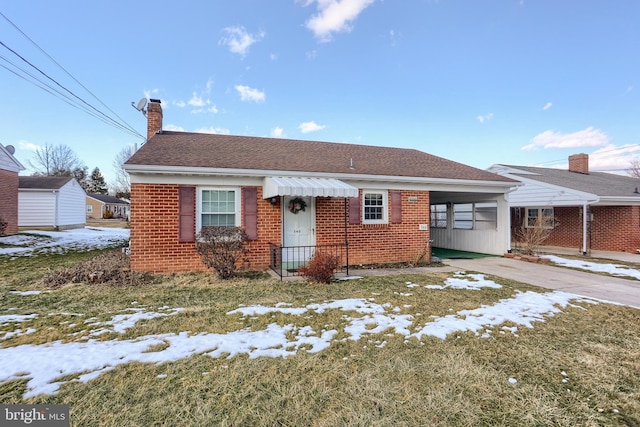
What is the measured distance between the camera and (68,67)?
484 inches

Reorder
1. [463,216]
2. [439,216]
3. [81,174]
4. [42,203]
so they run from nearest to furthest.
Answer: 1. [463,216]
2. [439,216]
3. [42,203]
4. [81,174]

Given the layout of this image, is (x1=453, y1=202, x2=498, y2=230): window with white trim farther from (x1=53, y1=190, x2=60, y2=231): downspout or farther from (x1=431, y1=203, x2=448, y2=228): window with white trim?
(x1=53, y1=190, x2=60, y2=231): downspout

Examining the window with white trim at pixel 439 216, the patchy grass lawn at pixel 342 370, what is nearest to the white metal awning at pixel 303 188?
the patchy grass lawn at pixel 342 370

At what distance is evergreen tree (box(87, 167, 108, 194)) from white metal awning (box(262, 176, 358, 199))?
240 ft

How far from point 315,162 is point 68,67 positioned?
11203 millimetres

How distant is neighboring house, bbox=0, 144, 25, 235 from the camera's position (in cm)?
1823

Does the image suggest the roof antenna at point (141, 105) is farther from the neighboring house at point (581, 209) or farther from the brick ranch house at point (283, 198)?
the neighboring house at point (581, 209)

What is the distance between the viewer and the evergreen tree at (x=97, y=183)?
213 ft

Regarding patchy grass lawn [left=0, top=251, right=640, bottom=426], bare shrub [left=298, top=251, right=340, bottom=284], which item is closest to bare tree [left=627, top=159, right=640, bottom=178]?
patchy grass lawn [left=0, top=251, right=640, bottom=426]

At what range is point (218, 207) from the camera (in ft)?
30.0

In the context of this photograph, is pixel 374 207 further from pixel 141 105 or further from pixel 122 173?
pixel 122 173

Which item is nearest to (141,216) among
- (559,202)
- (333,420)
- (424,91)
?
(333,420)

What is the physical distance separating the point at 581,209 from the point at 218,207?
17.6 meters

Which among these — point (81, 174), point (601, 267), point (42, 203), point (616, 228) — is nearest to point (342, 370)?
point (601, 267)
